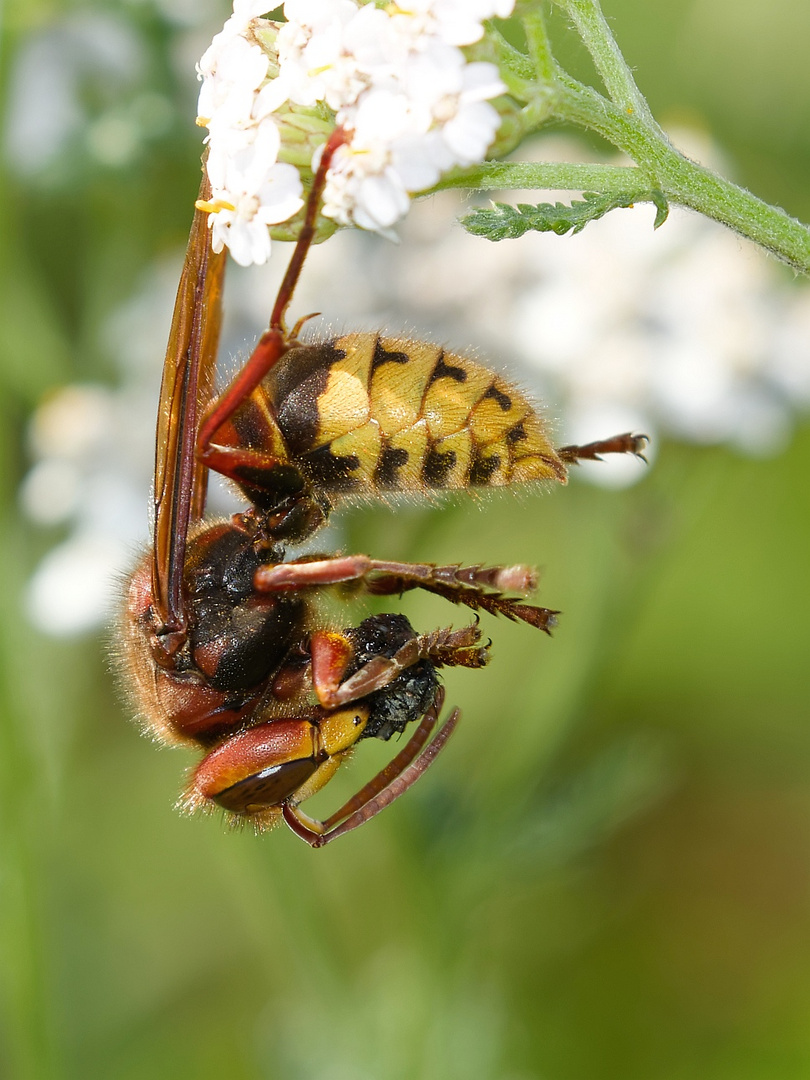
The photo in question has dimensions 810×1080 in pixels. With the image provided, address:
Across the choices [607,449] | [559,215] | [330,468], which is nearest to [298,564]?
[330,468]

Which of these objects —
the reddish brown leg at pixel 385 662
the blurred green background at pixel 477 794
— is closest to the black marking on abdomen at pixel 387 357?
the reddish brown leg at pixel 385 662

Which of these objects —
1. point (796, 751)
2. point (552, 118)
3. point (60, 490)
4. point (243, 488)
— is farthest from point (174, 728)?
point (796, 751)

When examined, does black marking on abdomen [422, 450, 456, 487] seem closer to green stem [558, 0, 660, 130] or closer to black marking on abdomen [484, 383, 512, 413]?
black marking on abdomen [484, 383, 512, 413]

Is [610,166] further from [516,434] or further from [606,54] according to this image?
[516,434]

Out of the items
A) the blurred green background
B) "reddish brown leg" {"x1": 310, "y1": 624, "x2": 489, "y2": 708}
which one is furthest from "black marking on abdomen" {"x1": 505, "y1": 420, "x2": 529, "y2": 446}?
the blurred green background

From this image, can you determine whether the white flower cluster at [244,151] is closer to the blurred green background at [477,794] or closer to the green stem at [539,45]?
the green stem at [539,45]
